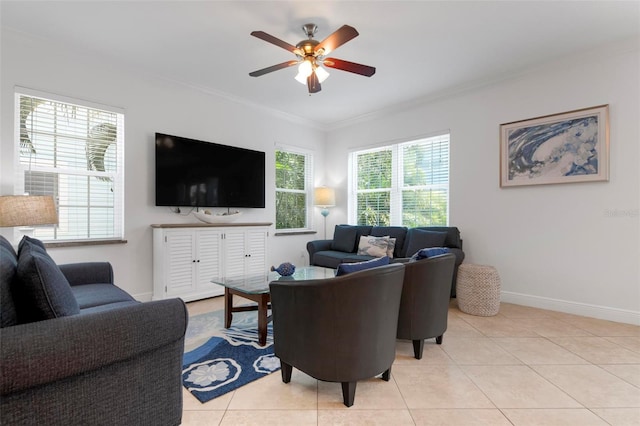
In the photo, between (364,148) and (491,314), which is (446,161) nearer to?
(364,148)

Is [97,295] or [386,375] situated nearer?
[386,375]

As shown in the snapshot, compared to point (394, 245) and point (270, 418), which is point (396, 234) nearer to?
point (394, 245)

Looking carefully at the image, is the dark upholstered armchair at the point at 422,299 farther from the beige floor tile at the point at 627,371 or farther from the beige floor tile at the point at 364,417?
the beige floor tile at the point at 627,371

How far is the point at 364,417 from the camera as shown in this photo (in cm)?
158

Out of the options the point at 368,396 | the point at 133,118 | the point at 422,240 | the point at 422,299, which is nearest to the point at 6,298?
the point at 368,396

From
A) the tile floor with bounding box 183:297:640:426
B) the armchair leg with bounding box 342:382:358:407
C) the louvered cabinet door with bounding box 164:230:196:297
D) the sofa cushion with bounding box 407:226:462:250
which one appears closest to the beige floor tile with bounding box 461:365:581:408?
the tile floor with bounding box 183:297:640:426

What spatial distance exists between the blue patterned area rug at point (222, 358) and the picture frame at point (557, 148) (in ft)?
11.0

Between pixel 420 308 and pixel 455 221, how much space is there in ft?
7.71

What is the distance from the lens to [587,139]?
314cm

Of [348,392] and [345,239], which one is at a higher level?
[345,239]

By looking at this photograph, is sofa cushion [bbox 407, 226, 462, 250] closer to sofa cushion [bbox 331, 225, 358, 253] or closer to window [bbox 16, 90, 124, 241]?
sofa cushion [bbox 331, 225, 358, 253]

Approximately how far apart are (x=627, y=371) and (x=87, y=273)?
13.4 feet

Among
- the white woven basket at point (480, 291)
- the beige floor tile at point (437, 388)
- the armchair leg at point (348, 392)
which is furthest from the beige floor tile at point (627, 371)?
the armchair leg at point (348, 392)

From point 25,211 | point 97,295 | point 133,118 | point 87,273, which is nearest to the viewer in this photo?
point 97,295
